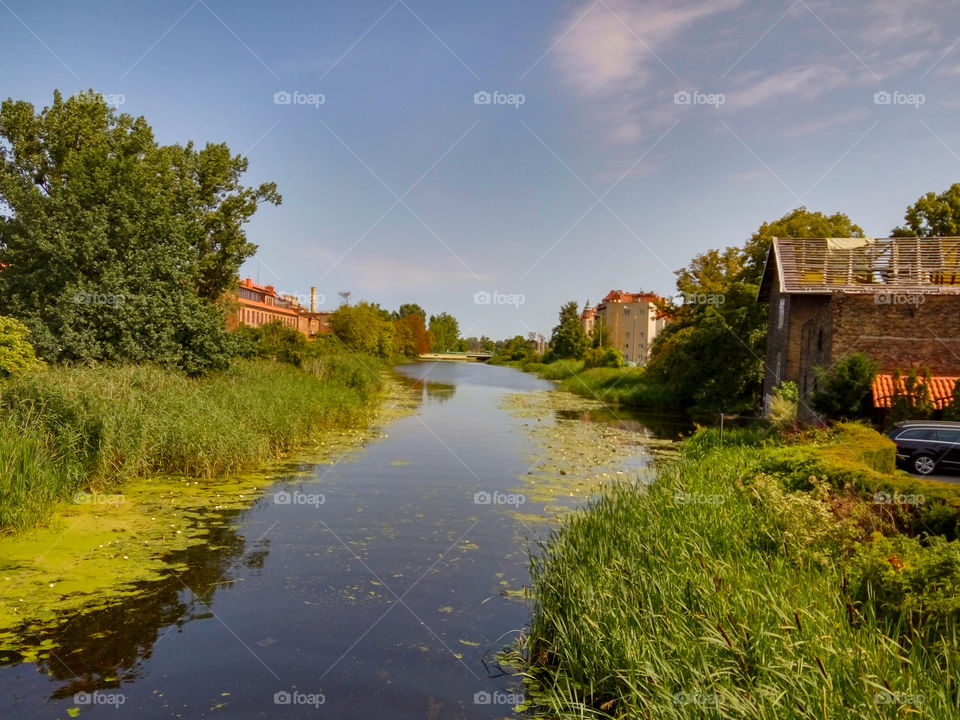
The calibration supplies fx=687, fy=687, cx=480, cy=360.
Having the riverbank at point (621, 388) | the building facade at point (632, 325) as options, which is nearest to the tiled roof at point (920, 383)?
the riverbank at point (621, 388)

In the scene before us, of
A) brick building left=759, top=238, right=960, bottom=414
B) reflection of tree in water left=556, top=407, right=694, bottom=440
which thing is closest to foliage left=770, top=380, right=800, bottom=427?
brick building left=759, top=238, right=960, bottom=414

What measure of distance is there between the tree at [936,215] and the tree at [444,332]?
114 m

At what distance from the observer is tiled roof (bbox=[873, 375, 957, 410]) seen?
61.6 ft

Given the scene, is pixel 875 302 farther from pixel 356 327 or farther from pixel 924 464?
pixel 356 327

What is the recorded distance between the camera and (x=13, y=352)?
16.3 metres

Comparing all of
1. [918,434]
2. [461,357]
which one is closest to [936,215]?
[918,434]

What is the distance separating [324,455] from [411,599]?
1079 centimetres

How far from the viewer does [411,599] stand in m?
9.60

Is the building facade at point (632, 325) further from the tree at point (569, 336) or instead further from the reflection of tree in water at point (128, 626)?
→ the reflection of tree in water at point (128, 626)

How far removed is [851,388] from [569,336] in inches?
2960

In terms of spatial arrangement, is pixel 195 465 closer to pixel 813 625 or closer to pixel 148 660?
pixel 148 660

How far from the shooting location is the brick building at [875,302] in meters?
21.5

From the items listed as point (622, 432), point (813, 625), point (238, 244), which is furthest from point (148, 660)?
point (238, 244)

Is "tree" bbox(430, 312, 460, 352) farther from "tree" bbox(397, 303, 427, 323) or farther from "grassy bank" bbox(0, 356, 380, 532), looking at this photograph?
"grassy bank" bbox(0, 356, 380, 532)
